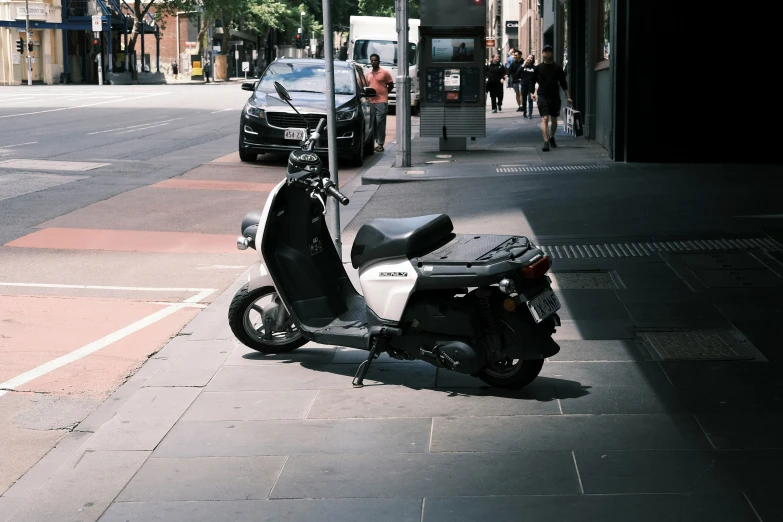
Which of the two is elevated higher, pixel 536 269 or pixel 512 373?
pixel 536 269

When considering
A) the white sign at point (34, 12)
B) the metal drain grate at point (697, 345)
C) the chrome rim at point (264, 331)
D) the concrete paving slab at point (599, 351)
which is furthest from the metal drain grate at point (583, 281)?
the white sign at point (34, 12)

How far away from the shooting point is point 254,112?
18.4 m

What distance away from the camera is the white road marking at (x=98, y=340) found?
239 inches

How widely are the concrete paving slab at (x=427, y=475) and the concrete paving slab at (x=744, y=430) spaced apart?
2.25ft

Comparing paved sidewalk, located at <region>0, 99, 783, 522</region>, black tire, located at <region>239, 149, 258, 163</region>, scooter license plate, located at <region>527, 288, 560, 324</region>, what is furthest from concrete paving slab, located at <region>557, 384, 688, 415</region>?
black tire, located at <region>239, 149, 258, 163</region>

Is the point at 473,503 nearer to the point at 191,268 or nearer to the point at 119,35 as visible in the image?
the point at 191,268

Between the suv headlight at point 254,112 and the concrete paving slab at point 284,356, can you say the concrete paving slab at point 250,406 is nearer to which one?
the concrete paving slab at point 284,356

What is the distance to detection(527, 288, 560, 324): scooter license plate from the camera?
522cm

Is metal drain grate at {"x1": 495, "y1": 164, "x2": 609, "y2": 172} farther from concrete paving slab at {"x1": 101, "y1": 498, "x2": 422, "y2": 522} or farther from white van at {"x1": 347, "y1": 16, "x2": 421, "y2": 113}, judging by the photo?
white van at {"x1": 347, "y1": 16, "x2": 421, "y2": 113}

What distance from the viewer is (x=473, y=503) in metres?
4.02

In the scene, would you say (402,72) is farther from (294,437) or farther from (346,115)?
(294,437)

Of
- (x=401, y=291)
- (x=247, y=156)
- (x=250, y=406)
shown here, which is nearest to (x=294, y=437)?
(x=250, y=406)

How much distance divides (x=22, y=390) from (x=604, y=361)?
10.3 feet

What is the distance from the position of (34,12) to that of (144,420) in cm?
6927
